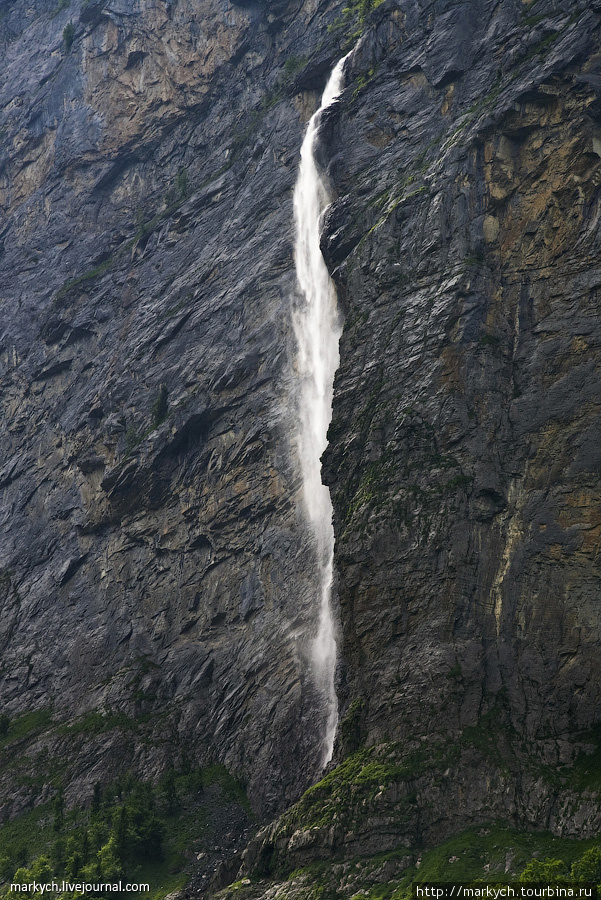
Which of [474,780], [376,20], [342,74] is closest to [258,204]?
[342,74]

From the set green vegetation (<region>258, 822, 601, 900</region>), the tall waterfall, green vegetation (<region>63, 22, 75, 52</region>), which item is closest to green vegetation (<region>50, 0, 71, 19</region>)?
green vegetation (<region>63, 22, 75, 52</region>)

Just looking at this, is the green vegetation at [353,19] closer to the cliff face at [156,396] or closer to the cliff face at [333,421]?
the cliff face at [333,421]

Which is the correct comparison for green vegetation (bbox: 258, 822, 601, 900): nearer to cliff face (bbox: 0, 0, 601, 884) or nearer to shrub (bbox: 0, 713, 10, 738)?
cliff face (bbox: 0, 0, 601, 884)

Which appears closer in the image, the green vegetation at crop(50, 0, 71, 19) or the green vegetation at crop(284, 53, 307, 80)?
the green vegetation at crop(284, 53, 307, 80)

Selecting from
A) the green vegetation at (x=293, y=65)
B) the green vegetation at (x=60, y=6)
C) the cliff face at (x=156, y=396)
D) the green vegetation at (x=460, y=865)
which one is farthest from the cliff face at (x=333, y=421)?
the green vegetation at (x=60, y=6)

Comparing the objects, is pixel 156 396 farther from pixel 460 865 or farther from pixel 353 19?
pixel 460 865

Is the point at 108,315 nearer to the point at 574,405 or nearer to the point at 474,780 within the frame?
the point at 574,405
